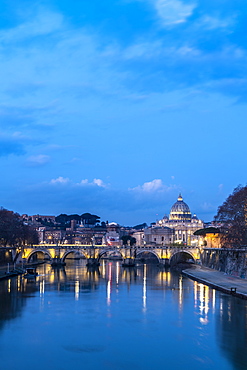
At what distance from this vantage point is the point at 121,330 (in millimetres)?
37531

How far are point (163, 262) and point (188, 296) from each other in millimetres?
61887

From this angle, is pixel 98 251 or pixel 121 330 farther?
pixel 98 251

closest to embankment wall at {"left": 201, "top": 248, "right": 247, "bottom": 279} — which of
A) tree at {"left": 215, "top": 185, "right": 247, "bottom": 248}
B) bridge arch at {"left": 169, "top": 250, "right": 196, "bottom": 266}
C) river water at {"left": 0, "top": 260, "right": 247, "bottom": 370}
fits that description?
tree at {"left": 215, "top": 185, "right": 247, "bottom": 248}

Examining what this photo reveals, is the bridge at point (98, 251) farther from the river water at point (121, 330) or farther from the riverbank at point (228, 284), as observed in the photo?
the river water at point (121, 330)

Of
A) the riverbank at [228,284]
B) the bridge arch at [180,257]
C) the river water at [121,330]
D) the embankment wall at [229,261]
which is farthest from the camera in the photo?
the bridge arch at [180,257]

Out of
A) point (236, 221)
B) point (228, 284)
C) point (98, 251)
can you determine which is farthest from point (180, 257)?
point (228, 284)

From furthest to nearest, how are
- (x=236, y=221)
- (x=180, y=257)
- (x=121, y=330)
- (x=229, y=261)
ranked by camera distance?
(x=180, y=257)
(x=229, y=261)
(x=236, y=221)
(x=121, y=330)

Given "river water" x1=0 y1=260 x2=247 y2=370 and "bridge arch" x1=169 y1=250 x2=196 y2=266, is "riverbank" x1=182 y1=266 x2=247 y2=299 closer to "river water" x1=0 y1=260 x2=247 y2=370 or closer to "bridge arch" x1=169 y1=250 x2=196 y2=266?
"river water" x1=0 y1=260 x2=247 y2=370

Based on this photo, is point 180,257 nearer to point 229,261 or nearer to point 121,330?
point 229,261

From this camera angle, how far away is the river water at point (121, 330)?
30047 millimetres

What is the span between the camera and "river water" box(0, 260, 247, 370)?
98.6ft

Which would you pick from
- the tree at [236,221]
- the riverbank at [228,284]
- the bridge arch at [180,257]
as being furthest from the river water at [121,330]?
the bridge arch at [180,257]

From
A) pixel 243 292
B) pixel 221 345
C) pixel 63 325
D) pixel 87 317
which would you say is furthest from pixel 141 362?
pixel 243 292

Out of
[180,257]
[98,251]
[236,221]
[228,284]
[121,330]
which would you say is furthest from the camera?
[180,257]
